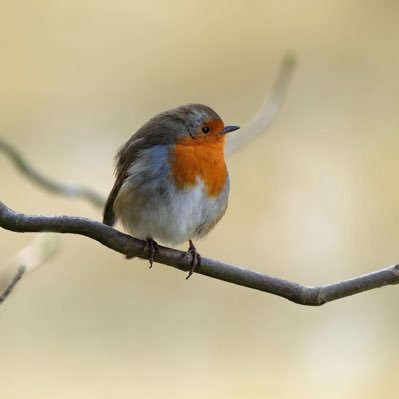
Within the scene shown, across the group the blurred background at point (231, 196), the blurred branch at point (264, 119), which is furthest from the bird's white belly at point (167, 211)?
the blurred background at point (231, 196)

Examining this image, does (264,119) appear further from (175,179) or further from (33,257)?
(33,257)

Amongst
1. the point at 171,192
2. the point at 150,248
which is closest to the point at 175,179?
the point at 171,192

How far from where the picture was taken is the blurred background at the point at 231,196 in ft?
22.0

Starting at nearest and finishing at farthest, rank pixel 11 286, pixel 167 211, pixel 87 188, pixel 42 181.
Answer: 1. pixel 11 286
2. pixel 167 211
3. pixel 42 181
4. pixel 87 188

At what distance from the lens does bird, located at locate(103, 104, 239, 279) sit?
142 inches

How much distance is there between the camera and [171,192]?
360 centimetres

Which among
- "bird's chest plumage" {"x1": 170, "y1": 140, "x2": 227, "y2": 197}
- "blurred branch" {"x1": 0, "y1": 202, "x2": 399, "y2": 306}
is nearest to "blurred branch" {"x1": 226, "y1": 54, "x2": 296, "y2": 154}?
"bird's chest plumage" {"x1": 170, "y1": 140, "x2": 227, "y2": 197}

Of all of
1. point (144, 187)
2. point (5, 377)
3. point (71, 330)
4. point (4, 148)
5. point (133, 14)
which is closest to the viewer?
point (144, 187)

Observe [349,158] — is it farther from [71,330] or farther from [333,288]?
[333,288]

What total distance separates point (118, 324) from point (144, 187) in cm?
350

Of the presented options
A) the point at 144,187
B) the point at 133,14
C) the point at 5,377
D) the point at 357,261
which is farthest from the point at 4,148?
the point at 133,14

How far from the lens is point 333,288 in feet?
10.2

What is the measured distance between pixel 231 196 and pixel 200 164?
3904 millimetres

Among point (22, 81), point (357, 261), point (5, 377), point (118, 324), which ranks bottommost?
point (5, 377)
